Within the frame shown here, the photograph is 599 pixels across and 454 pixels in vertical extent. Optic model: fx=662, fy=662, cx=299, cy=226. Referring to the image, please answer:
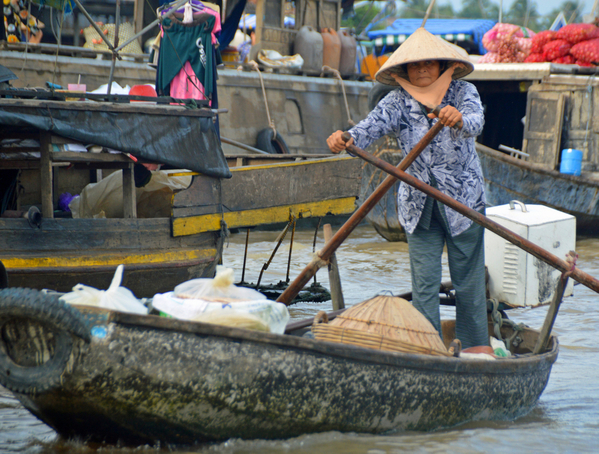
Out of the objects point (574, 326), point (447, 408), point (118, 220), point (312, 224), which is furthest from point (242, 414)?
point (312, 224)

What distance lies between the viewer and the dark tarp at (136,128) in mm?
4207

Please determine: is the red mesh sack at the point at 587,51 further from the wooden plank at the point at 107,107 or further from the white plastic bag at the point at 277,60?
the wooden plank at the point at 107,107

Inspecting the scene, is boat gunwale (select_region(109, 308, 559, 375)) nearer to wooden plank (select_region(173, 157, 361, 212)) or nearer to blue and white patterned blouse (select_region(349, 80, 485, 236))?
blue and white patterned blouse (select_region(349, 80, 485, 236))

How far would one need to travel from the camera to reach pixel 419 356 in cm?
251

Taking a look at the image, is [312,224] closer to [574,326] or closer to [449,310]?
[449,310]

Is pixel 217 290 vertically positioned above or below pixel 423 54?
below

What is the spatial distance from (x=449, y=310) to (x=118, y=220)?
2801 millimetres

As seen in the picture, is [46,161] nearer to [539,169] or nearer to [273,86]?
[539,169]

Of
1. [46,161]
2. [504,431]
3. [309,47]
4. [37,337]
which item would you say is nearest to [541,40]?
[309,47]

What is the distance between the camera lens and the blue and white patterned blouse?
120 inches

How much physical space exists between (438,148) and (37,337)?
1.88m

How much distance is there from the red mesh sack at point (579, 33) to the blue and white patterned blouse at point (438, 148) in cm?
721

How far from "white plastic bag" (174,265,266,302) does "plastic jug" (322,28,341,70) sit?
1109 centimetres

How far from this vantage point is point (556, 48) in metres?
9.40
